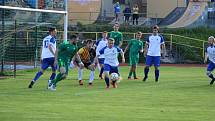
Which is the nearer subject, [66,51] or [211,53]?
[66,51]

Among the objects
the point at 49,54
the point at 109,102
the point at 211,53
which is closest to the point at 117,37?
the point at 211,53

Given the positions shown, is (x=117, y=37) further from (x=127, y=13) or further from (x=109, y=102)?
(x=127, y=13)

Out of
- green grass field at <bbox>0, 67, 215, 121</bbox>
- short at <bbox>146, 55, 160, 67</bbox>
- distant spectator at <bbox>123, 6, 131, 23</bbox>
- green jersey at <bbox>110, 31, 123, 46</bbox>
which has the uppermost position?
distant spectator at <bbox>123, 6, 131, 23</bbox>

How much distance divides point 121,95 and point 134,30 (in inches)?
1176

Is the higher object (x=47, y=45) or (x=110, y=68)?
(x=47, y=45)

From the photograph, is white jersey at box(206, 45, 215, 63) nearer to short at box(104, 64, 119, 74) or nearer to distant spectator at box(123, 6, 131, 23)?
short at box(104, 64, 119, 74)

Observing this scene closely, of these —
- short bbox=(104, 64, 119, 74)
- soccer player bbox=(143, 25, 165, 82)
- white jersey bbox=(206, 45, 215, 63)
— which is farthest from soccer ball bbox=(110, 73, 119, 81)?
white jersey bbox=(206, 45, 215, 63)

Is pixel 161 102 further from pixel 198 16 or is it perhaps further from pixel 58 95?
pixel 198 16

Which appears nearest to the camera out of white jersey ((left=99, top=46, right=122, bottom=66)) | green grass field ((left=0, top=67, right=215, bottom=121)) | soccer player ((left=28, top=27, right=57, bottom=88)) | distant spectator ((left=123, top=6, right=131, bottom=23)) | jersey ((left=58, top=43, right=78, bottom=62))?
green grass field ((left=0, top=67, right=215, bottom=121))

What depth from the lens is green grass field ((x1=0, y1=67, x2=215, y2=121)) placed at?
1418 centimetres

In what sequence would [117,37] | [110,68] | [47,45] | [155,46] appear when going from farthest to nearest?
[117,37] → [155,46] → [110,68] → [47,45]

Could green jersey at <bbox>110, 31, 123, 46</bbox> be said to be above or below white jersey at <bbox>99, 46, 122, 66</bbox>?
above

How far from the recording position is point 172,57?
1794 inches

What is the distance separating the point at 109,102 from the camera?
56.4ft
